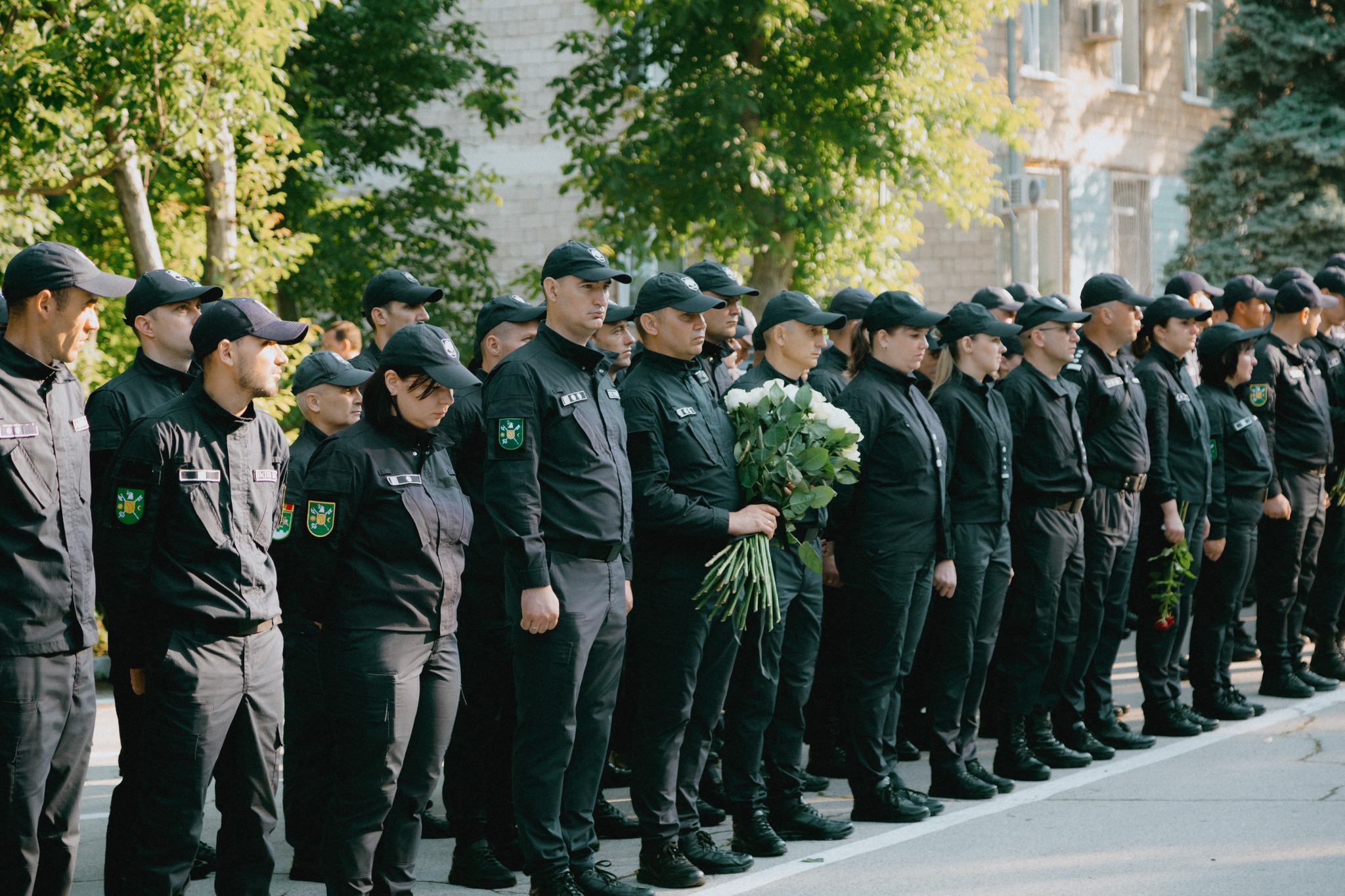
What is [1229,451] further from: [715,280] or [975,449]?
[715,280]

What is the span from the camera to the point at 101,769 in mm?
8195

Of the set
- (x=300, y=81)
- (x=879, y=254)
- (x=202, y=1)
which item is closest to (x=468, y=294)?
(x=300, y=81)

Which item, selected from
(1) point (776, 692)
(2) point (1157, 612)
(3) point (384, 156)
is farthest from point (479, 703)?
(3) point (384, 156)

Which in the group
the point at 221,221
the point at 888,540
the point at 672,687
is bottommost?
the point at 672,687

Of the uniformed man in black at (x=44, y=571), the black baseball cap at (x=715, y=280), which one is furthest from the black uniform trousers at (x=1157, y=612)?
the uniformed man in black at (x=44, y=571)

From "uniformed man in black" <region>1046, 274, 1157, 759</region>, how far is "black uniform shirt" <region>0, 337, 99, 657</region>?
5195 millimetres

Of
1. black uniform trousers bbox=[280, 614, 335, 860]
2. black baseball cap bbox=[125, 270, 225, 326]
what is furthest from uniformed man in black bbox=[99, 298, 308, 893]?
black uniform trousers bbox=[280, 614, 335, 860]

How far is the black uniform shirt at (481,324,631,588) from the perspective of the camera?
5.54 m

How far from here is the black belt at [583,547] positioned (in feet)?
18.6

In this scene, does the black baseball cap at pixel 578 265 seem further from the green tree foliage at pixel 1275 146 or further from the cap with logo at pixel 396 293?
the green tree foliage at pixel 1275 146

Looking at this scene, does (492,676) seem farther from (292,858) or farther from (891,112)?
(891,112)

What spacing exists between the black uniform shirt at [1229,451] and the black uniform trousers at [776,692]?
11.5 ft

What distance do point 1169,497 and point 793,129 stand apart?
7756mm

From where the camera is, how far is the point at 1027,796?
7363 mm
